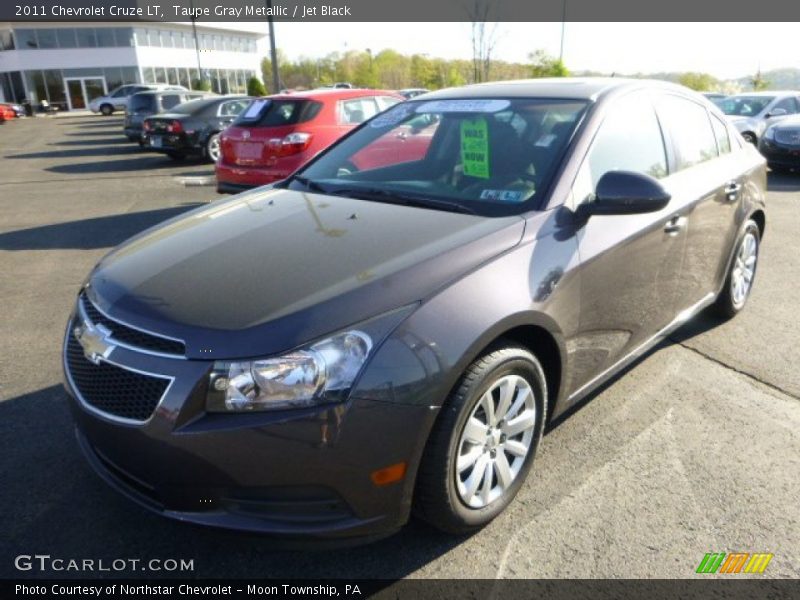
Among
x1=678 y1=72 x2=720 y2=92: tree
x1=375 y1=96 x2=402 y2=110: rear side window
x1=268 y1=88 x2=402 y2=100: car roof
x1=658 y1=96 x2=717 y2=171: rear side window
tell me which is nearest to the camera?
x1=658 y1=96 x2=717 y2=171: rear side window

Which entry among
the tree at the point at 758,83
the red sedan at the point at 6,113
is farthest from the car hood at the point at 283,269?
the tree at the point at 758,83

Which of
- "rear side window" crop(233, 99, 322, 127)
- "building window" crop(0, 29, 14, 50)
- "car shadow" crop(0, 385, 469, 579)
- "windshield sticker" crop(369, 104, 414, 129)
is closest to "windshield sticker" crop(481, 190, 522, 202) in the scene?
"windshield sticker" crop(369, 104, 414, 129)

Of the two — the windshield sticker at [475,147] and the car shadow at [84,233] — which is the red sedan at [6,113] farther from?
the windshield sticker at [475,147]

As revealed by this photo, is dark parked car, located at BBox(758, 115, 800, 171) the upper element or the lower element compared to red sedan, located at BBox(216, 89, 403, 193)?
lower

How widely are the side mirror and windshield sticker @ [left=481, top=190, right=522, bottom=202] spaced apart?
11.6 inches

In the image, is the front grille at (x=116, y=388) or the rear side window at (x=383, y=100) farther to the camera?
the rear side window at (x=383, y=100)

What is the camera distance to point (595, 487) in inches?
110

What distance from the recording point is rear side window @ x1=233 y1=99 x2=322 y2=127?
26.8ft

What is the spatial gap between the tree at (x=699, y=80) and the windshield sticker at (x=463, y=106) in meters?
50.1

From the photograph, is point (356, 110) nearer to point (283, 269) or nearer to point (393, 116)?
point (393, 116)

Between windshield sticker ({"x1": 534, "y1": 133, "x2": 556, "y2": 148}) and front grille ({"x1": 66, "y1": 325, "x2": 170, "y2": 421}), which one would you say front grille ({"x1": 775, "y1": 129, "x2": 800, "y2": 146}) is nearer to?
windshield sticker ({"x1": 534, "y1": 133, "x2": 556, "y2": 148})

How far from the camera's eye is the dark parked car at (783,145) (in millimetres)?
11750

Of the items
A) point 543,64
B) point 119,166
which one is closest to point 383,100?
point 119,166

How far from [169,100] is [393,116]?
52.1 ft
